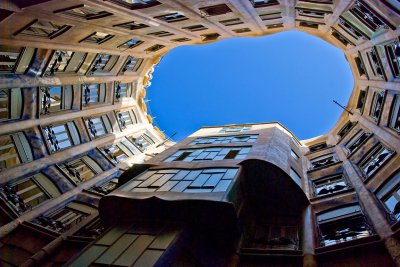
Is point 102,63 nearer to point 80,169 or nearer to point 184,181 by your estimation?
point 80,169

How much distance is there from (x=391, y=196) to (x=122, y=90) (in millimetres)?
22498

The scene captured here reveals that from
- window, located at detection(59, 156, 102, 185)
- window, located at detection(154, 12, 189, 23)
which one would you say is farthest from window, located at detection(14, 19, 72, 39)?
window, located at detection(59, 156, 102, 185)

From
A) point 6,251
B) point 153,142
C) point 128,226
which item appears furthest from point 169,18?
point 153,142

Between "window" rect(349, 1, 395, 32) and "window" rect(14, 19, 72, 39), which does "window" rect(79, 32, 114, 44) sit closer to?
"window" rect(14, 19, 72, 39)

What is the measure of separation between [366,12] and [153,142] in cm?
2289

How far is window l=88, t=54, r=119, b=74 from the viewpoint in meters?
21.7

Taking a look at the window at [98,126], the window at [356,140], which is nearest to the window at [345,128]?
the window at [356,140]

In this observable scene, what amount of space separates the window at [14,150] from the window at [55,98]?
7.66 ft

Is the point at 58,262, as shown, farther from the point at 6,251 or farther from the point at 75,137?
the point at 75,137

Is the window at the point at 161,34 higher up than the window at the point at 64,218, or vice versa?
the window at the point at 161,34

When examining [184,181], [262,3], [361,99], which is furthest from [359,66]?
[184,181]

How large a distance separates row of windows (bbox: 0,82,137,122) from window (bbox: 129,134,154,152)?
419 centimetres

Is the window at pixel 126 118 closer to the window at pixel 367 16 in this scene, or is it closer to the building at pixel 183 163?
the building at pixel 183 163

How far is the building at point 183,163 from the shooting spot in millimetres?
10664
